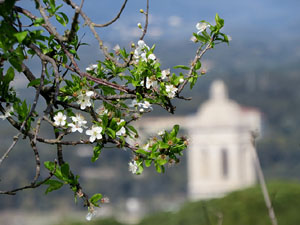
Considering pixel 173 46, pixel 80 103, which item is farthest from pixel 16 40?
pixel 173 46

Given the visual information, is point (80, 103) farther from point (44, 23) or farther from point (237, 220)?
point (237, 220)

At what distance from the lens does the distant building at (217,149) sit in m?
55.1

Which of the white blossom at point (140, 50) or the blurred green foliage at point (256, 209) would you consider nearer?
the white blossom at point (140, 50)

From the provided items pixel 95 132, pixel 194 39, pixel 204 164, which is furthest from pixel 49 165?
pixel 204 164

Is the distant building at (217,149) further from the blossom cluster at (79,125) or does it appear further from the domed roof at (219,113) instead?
the blossom cluster at (79,125)

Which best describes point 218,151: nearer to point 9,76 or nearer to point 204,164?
point 204,164

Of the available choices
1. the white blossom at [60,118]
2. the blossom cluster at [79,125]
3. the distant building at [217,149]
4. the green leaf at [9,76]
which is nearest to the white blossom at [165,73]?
the blossom cluster at [79,125]

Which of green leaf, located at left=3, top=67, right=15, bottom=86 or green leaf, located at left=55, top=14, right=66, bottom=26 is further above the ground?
green leaf, located at left=55, top=14, right=66, bottom=26

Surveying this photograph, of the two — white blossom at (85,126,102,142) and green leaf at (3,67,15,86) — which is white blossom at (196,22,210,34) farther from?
green leaf at (3,67,15,86)

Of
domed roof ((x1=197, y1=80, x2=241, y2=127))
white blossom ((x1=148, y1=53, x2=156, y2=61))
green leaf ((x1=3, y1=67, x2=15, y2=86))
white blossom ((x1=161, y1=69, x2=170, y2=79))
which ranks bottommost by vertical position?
green leaf ((x1=3, y1=67, x2=15, y2=86))

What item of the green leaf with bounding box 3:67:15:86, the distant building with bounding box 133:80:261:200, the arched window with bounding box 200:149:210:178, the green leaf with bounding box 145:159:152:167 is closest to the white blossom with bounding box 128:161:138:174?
the green leaf with bounding box 145:159:152:167

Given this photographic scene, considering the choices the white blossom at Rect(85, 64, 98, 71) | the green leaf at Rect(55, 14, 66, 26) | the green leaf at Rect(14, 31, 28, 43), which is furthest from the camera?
the white blossom at Rect(85, 64, 98, 71)

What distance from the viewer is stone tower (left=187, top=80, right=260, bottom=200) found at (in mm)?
55094

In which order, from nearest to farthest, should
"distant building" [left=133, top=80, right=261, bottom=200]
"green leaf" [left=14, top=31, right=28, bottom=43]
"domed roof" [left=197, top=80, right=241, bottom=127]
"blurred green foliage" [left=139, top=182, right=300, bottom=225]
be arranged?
"green leaf" [left=14, top=31, right=28, bottom=43] → "blurred green foliage" [left=139, top=182, right=300, bottom=225] → "distant building" [left=133, top=80, right=261, bottom=200] → "domed roof" [left=197, top=80, right=241, bottom=127]
